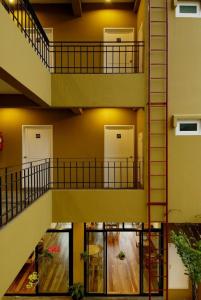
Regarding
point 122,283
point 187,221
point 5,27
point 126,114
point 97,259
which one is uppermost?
point 5,27

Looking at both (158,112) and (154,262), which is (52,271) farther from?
(158,112)

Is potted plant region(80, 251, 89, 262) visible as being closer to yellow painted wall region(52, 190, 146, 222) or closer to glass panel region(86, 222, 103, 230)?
glass panel region(86, 222, 103, 230)

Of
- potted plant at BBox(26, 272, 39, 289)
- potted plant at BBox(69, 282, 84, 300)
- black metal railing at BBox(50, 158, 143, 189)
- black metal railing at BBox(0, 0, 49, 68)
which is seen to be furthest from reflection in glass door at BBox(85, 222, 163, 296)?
black metal railing at BBox(0, 0, 49, 68)

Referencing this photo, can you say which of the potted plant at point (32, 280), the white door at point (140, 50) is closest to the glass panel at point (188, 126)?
the white door at point (140, 50)

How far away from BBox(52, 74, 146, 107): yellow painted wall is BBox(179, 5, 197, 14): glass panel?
187 cm

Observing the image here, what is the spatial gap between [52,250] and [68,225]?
3.01ft

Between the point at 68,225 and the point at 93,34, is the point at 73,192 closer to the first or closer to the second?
the point at 68,225

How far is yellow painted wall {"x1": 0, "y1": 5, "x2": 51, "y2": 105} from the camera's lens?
418 cm

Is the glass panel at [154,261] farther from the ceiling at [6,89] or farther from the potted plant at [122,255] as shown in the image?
the ceiling at [6,89]

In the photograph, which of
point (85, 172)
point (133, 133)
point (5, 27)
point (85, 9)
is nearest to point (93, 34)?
point (85, 9)

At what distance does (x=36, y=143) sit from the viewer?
9.41m

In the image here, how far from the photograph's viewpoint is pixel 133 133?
9.38 m

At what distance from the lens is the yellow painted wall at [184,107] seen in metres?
7.46

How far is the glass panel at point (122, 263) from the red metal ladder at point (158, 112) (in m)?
2.02
